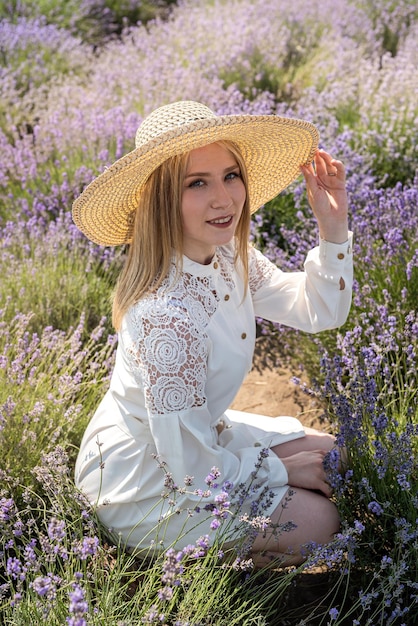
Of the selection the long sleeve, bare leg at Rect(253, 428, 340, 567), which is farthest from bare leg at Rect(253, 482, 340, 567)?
the long sleeve

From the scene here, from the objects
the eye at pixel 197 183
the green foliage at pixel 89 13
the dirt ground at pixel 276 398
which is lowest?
the dirt ground at pixel 276 398

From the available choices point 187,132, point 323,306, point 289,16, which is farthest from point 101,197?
point 289,16

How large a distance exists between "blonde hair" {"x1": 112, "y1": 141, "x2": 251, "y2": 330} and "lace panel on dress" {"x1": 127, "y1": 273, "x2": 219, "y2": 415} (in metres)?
0.06

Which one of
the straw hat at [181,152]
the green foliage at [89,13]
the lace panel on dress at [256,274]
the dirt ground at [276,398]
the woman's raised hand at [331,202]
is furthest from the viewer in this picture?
the green foliage at [89,13]

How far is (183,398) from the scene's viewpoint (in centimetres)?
207

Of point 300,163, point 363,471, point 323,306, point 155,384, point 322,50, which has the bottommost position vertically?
point 363,471

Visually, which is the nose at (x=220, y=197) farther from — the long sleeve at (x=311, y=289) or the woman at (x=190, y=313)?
the long sleeve at (x=311, y=289)

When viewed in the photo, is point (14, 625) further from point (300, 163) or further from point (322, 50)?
point (322, 50)

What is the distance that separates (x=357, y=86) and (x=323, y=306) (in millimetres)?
3705

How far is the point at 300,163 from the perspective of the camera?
97.8 inches

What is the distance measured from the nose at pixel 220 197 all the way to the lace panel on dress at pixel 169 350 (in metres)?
0.27

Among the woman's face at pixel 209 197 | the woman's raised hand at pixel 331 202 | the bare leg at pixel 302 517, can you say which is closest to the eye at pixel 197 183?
the woman's face at pixel 209 197

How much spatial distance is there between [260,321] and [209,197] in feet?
4.71

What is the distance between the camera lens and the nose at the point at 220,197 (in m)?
2.16
